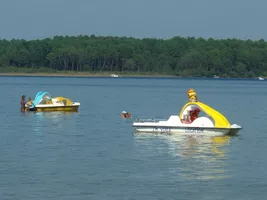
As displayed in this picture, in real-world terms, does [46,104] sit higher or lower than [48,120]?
higher

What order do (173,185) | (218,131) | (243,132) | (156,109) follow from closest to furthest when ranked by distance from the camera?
(173,185)
(218,131)
(243,132)
(156,109)

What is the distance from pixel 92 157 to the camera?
112ft

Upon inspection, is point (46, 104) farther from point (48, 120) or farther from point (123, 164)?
point (123, 164)

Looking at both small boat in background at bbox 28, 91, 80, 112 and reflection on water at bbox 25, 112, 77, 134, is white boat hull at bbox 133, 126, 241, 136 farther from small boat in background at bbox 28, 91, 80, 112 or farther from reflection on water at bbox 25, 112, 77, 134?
small boat in background at bbox 28, 91, 80, 112

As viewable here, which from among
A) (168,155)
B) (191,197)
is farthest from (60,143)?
(191,197)

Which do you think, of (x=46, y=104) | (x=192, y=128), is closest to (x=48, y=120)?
(x=46, y=104)

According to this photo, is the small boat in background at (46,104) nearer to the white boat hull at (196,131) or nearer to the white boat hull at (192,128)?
the white boat hull at (192,128)

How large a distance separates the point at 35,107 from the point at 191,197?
36.5m

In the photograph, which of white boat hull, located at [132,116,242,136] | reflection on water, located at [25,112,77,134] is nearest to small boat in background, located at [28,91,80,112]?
reflection on water, located at [25,112,77,134]

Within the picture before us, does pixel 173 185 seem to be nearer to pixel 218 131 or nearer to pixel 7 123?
pixel 218 131

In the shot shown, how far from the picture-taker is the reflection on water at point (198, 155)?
29.8 m

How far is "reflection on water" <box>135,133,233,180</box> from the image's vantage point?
29.8m

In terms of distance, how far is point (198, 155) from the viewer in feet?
114

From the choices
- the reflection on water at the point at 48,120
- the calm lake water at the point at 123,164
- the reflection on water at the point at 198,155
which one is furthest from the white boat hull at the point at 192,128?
the reflection on water at the point at 48,120
